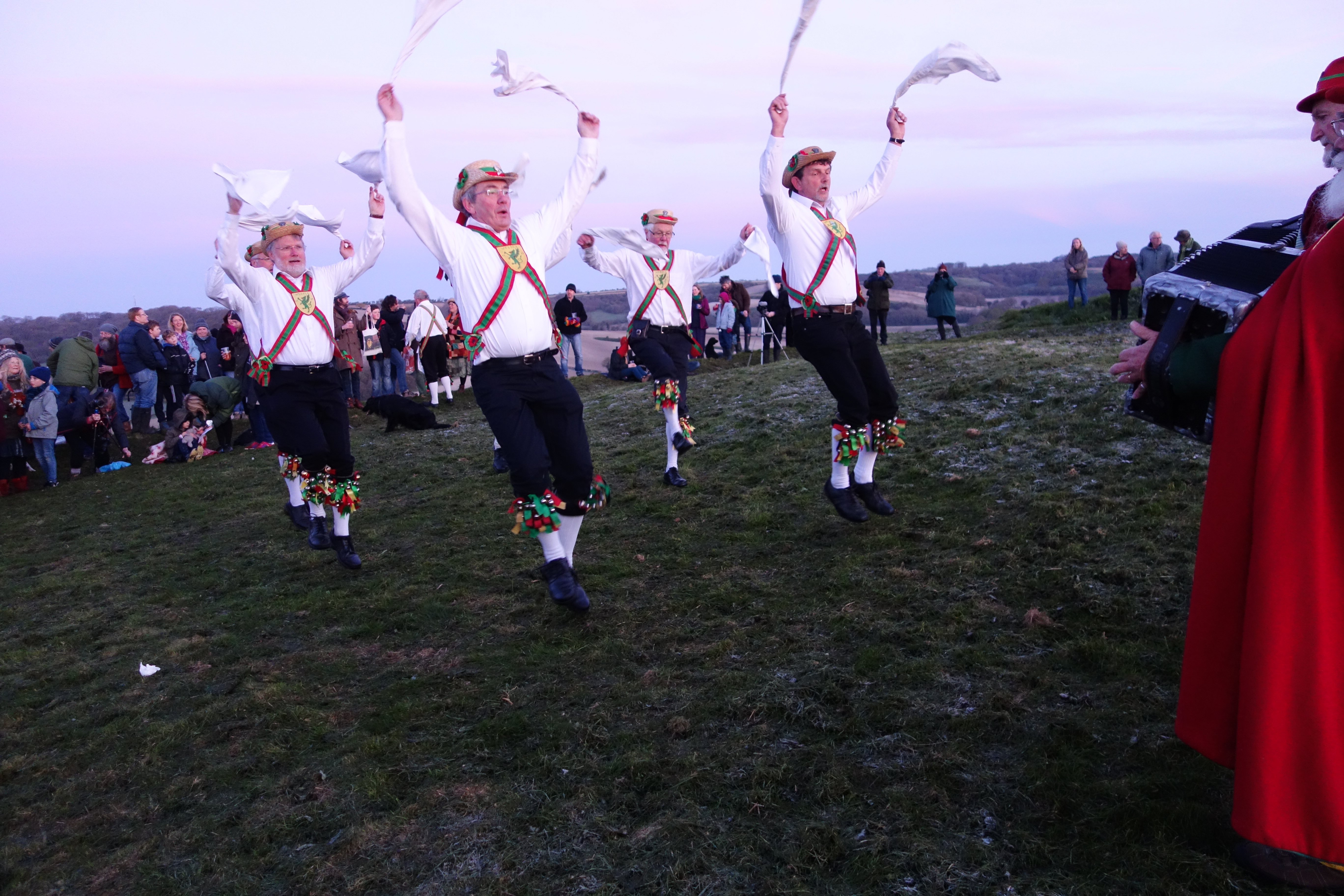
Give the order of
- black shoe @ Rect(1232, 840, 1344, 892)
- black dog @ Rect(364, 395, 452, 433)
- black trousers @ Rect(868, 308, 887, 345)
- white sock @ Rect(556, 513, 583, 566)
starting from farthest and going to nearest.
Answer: black trousers @ Rect(868, 308, 887, 345) < black dog @ Rect(364, 395, 452, 433) < white sock @ Rect(556, 513, 583, 566) < black shoe @ Rect(1232, 840, 1344, 892)

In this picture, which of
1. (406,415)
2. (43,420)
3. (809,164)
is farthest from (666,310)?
(43,420)

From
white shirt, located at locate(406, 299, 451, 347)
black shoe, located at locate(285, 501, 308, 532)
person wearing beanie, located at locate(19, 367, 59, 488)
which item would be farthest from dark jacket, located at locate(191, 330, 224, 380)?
black shoe, located at locate(285, 501, 308, 532)

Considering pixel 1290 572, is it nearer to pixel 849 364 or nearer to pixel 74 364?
pixel 849 364

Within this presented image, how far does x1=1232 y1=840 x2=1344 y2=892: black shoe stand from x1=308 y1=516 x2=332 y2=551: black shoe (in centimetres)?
630

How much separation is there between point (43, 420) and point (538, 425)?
35.5 feet

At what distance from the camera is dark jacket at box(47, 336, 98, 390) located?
13312 millimetres

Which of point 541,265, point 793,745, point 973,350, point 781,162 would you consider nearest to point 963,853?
point 793,745

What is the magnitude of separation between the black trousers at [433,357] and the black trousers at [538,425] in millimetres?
11722

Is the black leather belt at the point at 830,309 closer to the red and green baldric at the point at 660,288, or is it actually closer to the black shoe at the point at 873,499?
the black shoe at the point at 873,499

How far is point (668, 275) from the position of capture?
8.47m

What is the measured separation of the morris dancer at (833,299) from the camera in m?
5.89

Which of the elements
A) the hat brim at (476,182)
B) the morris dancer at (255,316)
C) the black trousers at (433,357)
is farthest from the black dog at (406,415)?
the hat brim at (476,182)

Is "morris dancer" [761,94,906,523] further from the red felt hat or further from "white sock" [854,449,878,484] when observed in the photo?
the red felt hat

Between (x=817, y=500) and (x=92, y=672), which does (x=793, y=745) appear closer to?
(x=817, y=500)
